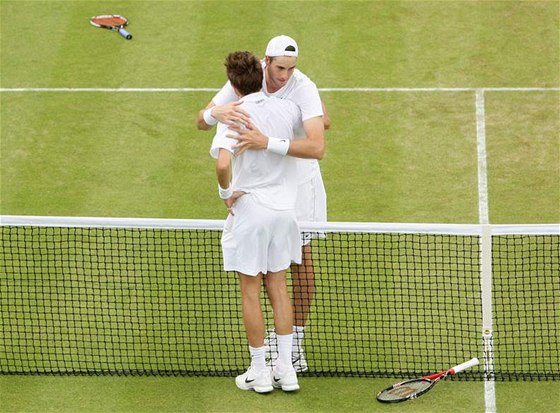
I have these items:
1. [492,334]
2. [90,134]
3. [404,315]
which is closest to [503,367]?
[492,334]

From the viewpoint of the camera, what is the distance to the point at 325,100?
1764cm

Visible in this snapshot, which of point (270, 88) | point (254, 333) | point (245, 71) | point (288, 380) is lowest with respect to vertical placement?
point (288, 380)

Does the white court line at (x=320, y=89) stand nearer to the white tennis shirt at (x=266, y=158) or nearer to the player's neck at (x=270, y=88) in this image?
the player's neck at (x=270, y=88)

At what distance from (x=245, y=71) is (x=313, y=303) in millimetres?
3180

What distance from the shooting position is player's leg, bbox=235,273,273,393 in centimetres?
1211

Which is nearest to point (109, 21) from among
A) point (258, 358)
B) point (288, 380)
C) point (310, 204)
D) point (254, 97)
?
point (310, 204)

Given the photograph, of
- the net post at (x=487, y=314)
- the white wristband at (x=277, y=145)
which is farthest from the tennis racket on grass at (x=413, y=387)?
the white wristband at (x=277, y=145)

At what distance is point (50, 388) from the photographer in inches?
494

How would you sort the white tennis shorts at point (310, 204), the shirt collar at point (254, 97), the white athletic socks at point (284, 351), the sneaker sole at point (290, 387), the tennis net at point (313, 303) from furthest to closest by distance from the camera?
1. the tennis net at point (313, 303)
2. the white tennis shorts at point (310, 204)
3. the sneaker sole at point (290, 387)
4. the white athletic socks at point (284, 351)
5. the shirt collar at point (254, 97)

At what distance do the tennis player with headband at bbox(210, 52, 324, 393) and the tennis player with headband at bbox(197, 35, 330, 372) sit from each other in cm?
9

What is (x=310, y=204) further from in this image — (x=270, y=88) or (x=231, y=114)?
(x=231, y=114)

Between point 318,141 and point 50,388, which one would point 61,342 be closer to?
point 50,388

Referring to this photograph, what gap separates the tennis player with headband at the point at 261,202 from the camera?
38.1 feet

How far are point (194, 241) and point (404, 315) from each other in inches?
106
